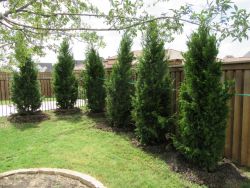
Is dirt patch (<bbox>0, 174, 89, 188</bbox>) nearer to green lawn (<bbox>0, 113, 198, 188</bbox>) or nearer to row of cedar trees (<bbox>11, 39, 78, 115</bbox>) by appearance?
green lawn (<bbox>0, 113, 198, 188</bbox>)

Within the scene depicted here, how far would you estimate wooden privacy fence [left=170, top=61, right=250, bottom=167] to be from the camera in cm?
465

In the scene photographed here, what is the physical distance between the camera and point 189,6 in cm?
293

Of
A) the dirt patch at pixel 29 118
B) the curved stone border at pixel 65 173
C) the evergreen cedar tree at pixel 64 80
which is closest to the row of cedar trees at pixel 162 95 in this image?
the dirt patch at pixel 29 118

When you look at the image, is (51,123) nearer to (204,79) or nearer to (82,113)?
(82,113)

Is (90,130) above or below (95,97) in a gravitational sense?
below

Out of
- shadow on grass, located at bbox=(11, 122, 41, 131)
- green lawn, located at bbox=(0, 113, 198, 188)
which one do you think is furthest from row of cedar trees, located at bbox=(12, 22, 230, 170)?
shadow on grass, located at bbox=(11, 122, 41, 131)

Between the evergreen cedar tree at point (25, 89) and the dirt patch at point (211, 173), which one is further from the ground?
the evergreen cedar tree at point (25, 89)

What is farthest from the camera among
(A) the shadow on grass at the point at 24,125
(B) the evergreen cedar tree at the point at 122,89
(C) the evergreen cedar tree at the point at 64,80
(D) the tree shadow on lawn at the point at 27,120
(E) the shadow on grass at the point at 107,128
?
(C) the evergreen cedar tree at the point at 64,80

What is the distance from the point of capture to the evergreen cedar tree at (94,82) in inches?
367

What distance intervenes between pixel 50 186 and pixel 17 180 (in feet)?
2.07

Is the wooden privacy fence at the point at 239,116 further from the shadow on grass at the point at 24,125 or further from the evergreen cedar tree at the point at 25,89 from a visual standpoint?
the evergreen cedar tree at the point at 25,89

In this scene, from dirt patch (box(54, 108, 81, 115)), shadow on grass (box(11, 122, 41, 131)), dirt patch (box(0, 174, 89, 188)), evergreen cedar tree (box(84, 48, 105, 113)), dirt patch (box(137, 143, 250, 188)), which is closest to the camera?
dirt patch (box(0, 174, 89, 188))

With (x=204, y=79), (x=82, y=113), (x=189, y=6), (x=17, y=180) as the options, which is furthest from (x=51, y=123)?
(x=189, y=6)

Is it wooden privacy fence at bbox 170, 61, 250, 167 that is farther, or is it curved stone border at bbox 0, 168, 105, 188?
wooden privacy fence at bbox 170, 61, 250, 167
